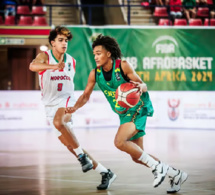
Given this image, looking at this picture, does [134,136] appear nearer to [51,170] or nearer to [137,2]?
[51,170]

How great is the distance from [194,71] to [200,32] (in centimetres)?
123

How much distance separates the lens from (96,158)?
1058 centimetres

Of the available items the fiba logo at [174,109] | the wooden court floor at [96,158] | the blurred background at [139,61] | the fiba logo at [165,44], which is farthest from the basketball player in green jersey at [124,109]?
the fiba logo at [165,44]

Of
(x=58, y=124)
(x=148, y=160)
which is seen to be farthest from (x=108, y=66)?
(x=148, y=160)

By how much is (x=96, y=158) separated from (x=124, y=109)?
3696 millimetres

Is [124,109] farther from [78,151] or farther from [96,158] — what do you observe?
[96,158]

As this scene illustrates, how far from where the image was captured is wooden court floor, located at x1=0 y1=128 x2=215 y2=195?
7.29 meters

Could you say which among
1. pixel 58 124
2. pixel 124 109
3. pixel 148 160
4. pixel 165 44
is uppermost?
pixel 165 44

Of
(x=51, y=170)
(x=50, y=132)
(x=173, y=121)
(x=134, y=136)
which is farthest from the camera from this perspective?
(x=173, y=121)

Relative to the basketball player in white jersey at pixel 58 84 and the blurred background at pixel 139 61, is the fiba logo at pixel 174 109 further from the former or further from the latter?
the basketball player in white jersey at pixel 58 84

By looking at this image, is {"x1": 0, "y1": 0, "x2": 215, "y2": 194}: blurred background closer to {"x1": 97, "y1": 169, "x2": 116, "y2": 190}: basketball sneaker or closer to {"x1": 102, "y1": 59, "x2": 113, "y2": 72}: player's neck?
{"x1": 97, "y1": 169, "x2": 116, "y2": 190}: basketball sneaker

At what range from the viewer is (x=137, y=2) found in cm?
2120

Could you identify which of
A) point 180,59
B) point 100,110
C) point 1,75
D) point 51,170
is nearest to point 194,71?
point 180,59

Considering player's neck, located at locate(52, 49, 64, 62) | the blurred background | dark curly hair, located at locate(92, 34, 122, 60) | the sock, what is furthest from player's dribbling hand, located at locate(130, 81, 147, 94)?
the blurred background
